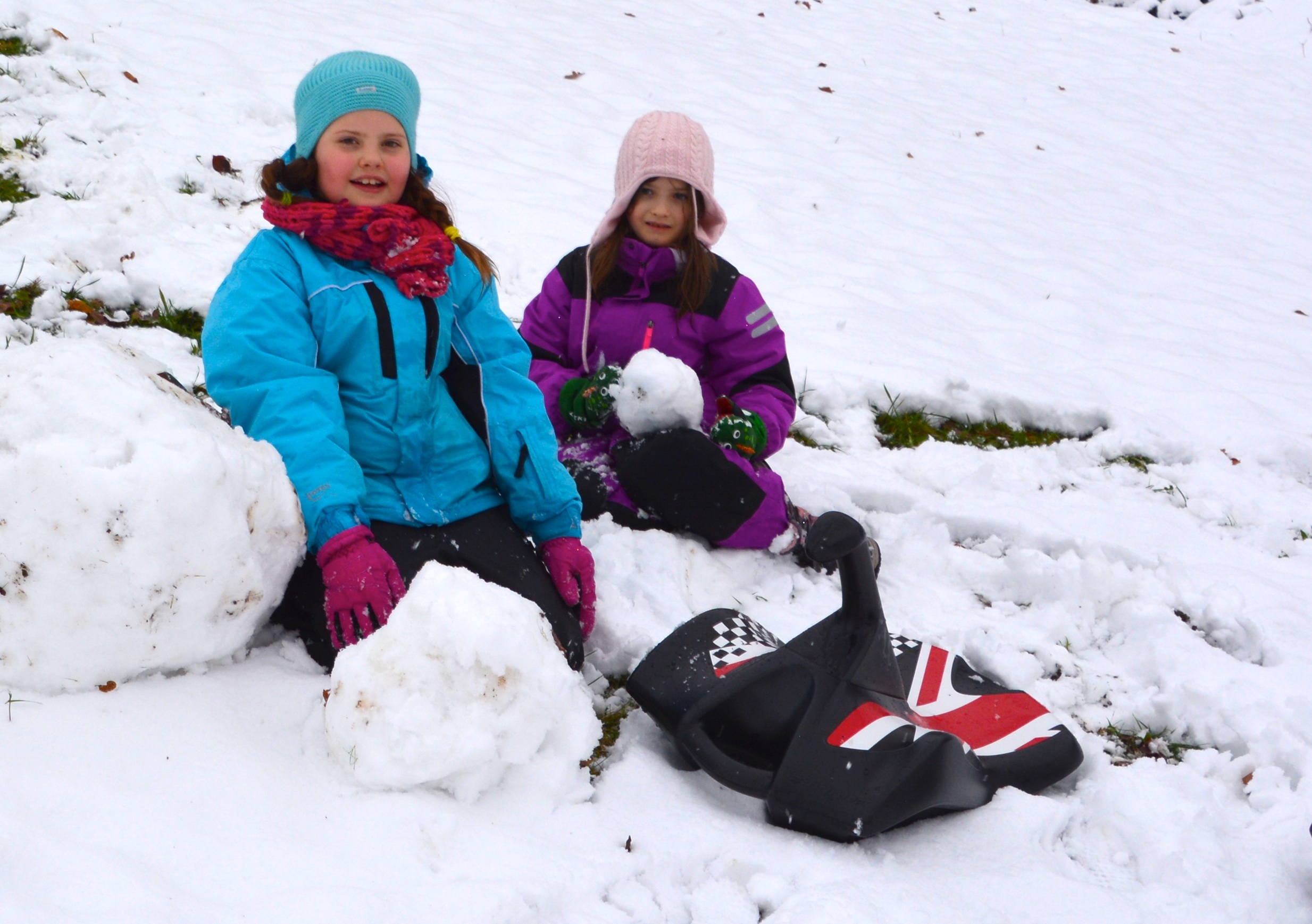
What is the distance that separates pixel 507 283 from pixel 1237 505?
11.0ft

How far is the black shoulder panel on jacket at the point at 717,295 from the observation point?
3.49 m

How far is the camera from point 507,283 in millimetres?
4703

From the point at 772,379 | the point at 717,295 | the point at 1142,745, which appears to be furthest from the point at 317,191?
the point at 1142,745

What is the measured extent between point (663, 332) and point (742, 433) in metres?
0.50

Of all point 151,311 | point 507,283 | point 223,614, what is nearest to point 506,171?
point 507,283

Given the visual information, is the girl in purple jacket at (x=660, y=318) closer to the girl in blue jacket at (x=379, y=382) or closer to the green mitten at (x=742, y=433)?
the green mitten at (x=742, y=433)

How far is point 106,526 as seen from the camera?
5.72 feet

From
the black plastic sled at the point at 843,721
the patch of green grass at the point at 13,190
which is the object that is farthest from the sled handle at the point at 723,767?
the patch of green grass at the point at 13,190

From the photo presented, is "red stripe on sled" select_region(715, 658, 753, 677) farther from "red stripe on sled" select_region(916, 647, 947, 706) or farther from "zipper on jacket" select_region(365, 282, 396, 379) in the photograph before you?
"zipper on jacket" select_region(365, 282, 396, 379)

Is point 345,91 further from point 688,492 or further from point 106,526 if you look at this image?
point 688,492

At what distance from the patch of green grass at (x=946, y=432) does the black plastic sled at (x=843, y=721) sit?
1.87m

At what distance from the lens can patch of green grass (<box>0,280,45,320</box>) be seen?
3.23 m

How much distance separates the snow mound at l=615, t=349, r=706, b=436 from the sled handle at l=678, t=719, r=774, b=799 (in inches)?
50.1

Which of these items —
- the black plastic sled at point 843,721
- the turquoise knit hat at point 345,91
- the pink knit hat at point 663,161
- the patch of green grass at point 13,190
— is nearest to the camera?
Answer: the black plastic sled at point 843,721
